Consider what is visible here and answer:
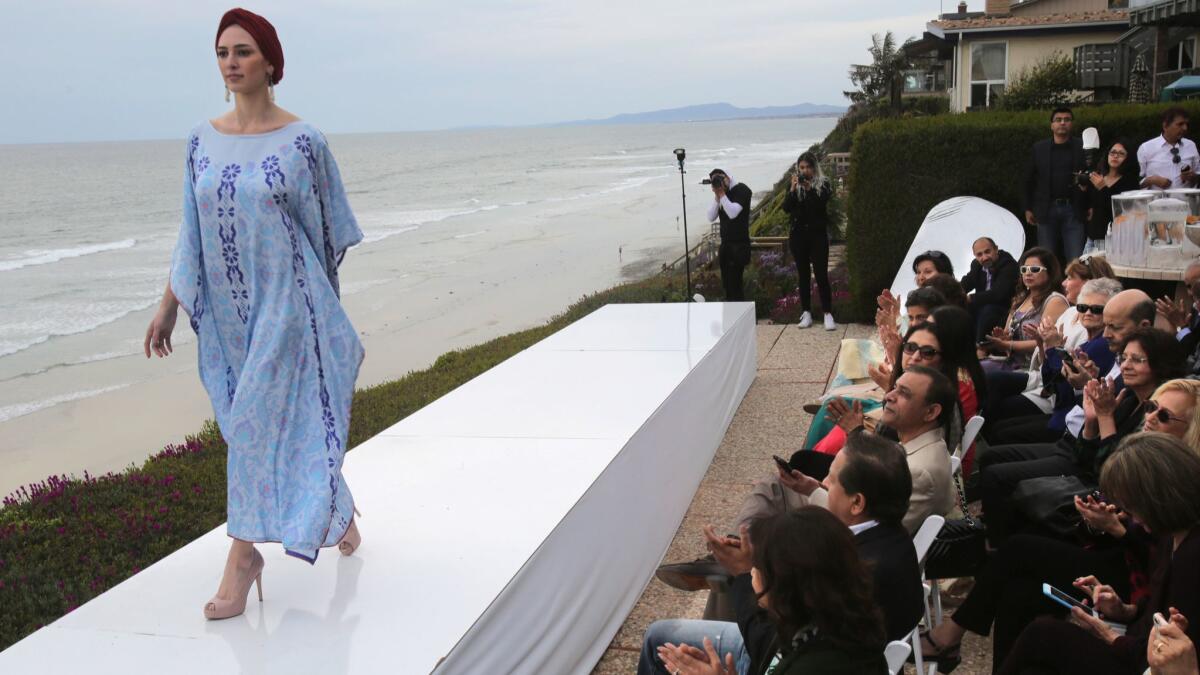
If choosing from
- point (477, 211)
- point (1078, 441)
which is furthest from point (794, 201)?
point (477, 211)

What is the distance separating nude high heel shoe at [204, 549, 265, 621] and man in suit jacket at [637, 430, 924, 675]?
1339mm

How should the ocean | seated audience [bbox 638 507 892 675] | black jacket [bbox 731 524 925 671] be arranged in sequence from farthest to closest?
the ocean < black jacket [bbox 731 524 925 671] < seated audience [bbox 638 507 892 675]

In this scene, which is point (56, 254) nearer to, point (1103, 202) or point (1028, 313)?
point (1103, 202)

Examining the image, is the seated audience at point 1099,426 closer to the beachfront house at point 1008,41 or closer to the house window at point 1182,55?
the house window at point 1182,55

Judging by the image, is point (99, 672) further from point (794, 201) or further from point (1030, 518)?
point (794, 201)

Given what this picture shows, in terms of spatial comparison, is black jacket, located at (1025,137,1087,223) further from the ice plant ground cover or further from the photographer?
the ice plant ground cover

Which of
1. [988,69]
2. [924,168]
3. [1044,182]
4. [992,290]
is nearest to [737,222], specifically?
[924,168]

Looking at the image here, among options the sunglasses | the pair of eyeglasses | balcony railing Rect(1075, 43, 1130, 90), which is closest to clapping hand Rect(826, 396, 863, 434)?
the pair of eyeglasses

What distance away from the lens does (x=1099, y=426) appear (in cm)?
415

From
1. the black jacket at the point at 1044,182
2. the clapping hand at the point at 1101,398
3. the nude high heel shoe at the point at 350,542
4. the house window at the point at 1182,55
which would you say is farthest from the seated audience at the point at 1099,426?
the house window at the point at 1182,55

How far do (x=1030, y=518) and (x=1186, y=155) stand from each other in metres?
6.18

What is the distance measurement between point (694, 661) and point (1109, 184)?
774 cm

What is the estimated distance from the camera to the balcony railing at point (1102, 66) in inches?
1080

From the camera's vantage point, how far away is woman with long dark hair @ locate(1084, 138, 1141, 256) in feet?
29.9
